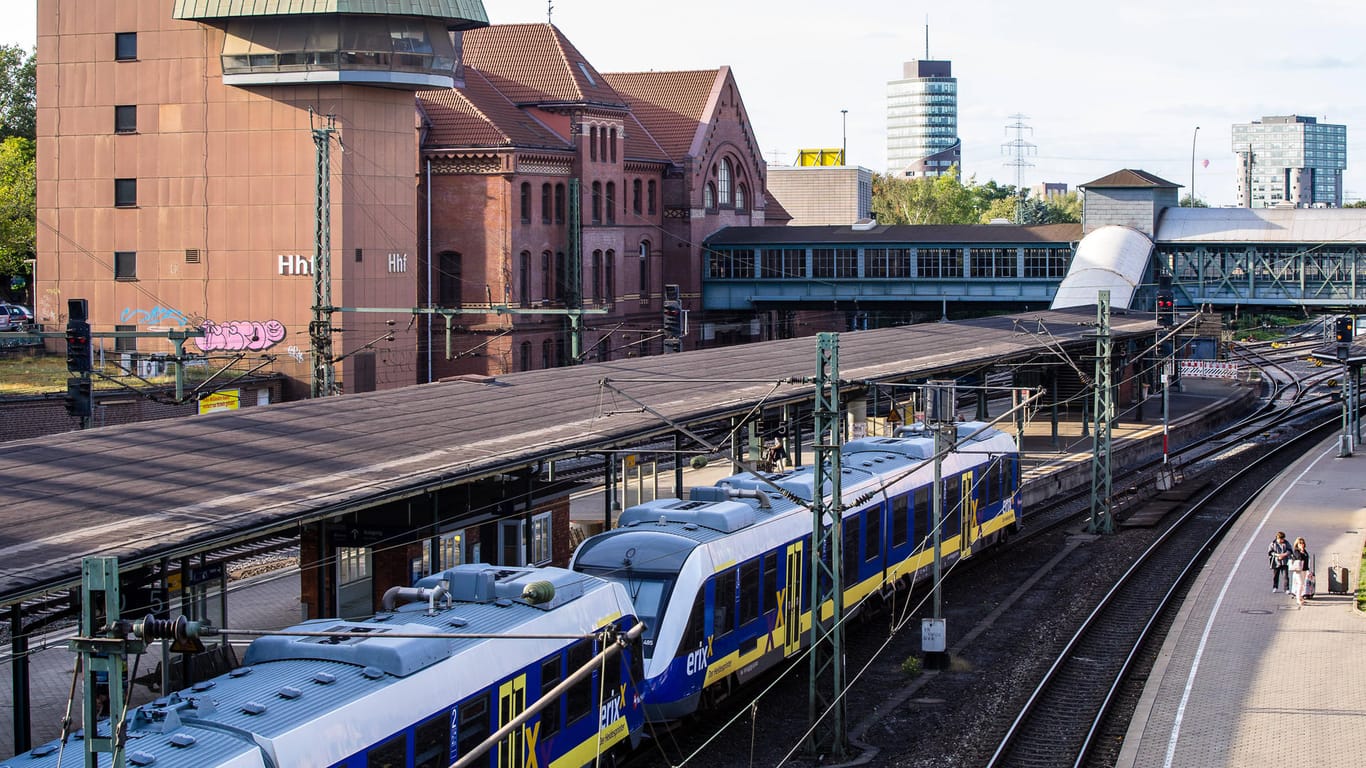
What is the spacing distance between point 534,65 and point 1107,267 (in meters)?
28.6

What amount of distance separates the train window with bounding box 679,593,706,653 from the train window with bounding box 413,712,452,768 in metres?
5.64

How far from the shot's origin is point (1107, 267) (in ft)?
223

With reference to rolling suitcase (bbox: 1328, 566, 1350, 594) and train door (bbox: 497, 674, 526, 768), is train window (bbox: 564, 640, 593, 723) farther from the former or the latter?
rolling suitcase (bbox: 1328, 566, 1350, 594)

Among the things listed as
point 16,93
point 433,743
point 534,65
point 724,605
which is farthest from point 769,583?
point 16,93

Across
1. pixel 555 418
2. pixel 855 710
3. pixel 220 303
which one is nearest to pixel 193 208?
pixel 220 303

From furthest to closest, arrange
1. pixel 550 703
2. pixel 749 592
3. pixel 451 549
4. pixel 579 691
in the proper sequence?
1. pixel 451 549
2. pixel 749 592
3. pixel 579 691
4. pixel 550 703

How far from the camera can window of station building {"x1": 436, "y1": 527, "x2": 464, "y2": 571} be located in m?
26.3

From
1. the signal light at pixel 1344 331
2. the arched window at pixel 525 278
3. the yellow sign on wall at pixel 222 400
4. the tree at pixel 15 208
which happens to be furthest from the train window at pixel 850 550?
the tree at pixel 15 208

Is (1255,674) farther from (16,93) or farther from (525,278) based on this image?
(16,93)

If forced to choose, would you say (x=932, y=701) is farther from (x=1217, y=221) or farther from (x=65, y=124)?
(x=1217, y=221)

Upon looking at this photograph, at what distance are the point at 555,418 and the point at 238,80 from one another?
110 ft

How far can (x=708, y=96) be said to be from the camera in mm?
83000

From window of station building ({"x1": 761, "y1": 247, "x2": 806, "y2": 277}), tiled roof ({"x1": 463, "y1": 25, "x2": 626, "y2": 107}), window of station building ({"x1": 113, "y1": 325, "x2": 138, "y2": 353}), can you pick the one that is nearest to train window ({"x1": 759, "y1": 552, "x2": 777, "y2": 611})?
window of station building ({"x1": 113, "y1": 325, "x2": 138, "y2": 353})

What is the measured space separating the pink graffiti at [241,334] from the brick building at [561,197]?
23.1 feet
